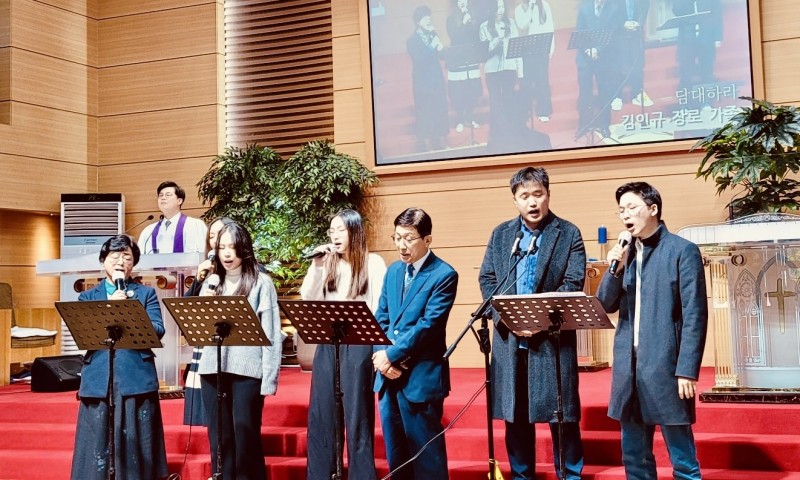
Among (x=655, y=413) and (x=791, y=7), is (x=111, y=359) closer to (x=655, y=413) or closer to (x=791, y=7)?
(x=655, y=413)

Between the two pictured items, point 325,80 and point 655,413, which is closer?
point 655,413

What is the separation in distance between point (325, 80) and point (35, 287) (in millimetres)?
3414

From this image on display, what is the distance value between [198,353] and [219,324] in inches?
32.5

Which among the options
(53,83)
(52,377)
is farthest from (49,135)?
(52,377)

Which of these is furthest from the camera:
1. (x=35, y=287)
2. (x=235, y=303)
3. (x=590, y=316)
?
(x=35, y=287)

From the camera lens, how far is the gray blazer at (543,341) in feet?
12.7

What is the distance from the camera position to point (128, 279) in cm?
462

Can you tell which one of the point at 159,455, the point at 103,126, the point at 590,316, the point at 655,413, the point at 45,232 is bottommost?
the point at 159,455

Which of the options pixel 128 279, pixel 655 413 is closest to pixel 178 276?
pixel 128 279

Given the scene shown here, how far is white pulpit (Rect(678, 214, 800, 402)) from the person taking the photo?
4848mm

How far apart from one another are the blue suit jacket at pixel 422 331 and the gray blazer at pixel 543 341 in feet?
0.73

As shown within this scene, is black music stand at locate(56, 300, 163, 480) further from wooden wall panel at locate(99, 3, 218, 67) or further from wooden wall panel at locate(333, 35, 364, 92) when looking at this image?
wooden wall panel at locate(99, 3, 218, 67)

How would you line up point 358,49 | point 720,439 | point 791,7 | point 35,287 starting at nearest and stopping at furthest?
point 720,439, point 791,7, point 358,49, point 35,287

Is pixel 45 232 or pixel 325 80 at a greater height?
pixel 325 80
